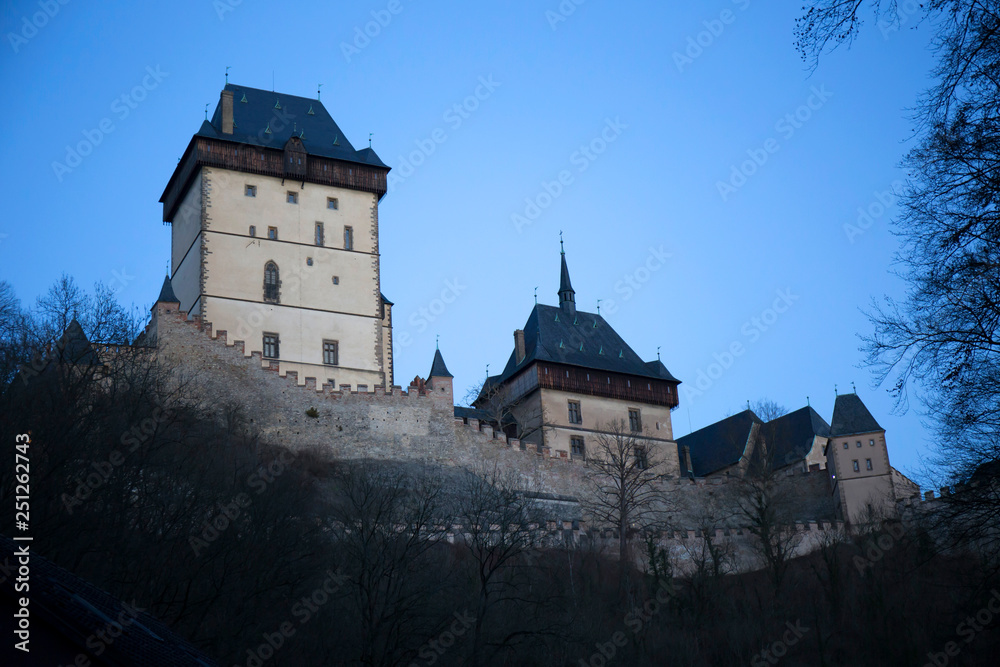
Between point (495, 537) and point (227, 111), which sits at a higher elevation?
point (227, 111)

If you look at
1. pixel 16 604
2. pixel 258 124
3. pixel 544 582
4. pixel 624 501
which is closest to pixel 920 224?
pixel 16 604

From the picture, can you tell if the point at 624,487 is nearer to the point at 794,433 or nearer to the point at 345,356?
the point at 345,356

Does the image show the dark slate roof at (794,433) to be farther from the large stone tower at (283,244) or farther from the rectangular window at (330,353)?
the rectangular window at (330,353)

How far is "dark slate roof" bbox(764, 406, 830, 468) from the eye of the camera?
149 feet

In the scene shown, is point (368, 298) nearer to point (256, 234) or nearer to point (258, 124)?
point (256, 234)

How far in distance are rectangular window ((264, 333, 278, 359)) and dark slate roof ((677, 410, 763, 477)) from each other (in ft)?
65.7

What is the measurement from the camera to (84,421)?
21.3 m

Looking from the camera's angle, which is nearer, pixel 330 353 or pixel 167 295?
pixel 167 295

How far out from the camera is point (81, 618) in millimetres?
9141

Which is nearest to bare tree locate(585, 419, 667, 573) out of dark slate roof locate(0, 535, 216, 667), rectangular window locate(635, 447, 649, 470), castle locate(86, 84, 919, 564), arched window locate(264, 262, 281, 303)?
rectangular window locate(635, 447, 649, 470)

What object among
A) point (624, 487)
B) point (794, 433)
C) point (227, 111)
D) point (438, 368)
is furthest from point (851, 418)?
point (227, 111)

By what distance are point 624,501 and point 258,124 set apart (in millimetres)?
20102

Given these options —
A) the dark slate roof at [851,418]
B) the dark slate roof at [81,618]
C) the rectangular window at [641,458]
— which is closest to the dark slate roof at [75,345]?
the dark slate roof at [81,618]

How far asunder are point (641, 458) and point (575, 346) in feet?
24.7
